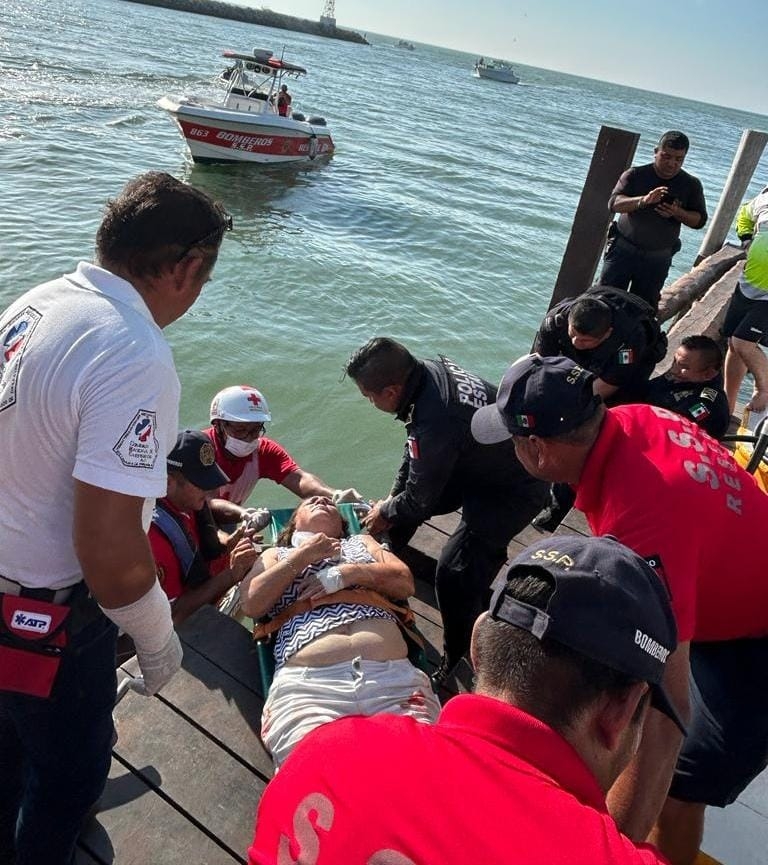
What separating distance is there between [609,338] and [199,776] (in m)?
3.17

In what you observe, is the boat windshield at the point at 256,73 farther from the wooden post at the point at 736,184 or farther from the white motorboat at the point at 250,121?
the wooden post at the point at 736,184

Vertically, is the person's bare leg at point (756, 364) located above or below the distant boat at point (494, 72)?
below

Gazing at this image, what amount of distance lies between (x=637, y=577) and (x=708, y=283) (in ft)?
28.6

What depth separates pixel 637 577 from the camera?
124 centimetres

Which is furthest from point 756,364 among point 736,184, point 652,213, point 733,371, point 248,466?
point 736,184

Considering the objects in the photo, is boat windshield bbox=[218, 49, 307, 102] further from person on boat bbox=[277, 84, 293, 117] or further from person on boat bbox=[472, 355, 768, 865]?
person on boat bbox=[472, 355, 768, 865]

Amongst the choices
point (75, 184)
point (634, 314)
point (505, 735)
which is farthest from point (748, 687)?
point (75, 184)

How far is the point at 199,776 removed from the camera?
2207 millimetres

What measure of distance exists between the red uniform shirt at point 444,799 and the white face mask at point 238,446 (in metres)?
2.79

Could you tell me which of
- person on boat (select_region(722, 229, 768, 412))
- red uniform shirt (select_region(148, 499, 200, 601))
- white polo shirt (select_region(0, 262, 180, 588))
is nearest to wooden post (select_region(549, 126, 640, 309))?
person on boat (select_region(722, 229, 768, 412))

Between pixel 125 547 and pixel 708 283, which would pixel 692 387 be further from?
pixel 708 283

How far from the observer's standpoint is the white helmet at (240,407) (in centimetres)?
368

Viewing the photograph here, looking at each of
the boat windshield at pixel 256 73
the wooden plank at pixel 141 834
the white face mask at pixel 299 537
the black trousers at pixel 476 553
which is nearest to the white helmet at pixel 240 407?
the white face mask at pixel 299 537

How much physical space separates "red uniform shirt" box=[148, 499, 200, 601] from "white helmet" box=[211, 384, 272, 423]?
805 millimetres
